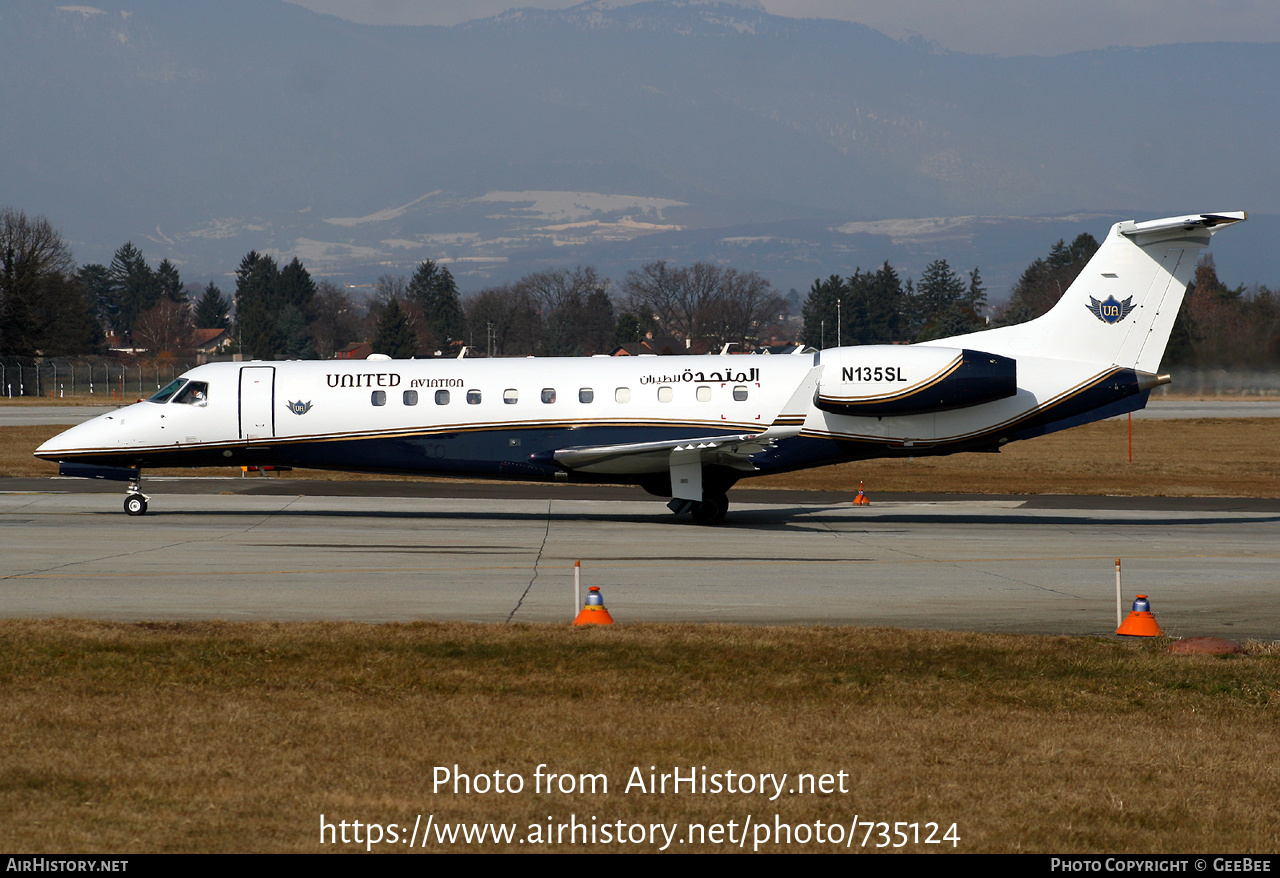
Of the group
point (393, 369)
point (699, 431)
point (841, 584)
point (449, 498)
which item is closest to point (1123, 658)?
point (841, 584)

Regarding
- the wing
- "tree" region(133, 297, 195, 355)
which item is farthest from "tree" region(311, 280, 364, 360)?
the wing

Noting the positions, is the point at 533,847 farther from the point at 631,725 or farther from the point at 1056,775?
the point at 1056,775

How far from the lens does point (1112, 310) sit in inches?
925

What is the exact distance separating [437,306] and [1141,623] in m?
153

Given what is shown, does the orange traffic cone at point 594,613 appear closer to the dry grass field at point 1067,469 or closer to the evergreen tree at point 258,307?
the dry grass field at point 1067,469

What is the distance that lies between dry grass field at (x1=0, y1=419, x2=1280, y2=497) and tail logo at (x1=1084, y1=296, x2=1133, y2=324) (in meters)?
8.76

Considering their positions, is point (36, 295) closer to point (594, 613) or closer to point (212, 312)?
point (594, 613)

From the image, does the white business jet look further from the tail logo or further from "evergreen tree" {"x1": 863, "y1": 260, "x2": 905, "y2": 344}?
"evergreen tree" {"x1": 863, "y1": 260, "x2": 905, "y2": 344}

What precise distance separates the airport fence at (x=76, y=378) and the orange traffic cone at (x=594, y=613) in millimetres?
70616

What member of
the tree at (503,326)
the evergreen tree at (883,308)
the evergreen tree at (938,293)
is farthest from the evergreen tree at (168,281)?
the evergreen tree at (938,293)

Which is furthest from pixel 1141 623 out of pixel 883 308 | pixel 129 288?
pixel 129 288

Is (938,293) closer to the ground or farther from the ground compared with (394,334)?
farther from the ground

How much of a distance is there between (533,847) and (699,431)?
17.1 metres

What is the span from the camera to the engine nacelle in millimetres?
22922
